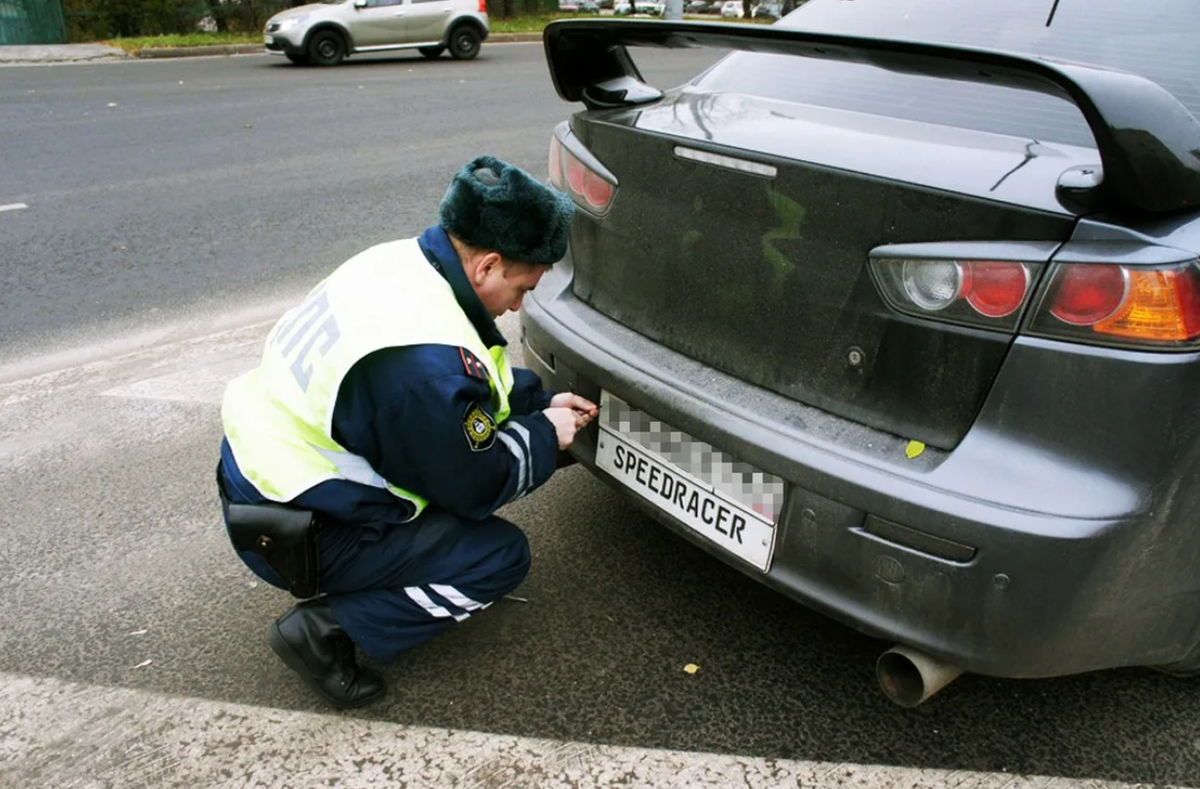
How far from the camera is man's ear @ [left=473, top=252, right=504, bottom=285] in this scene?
219 cm

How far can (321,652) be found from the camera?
2.26 meters

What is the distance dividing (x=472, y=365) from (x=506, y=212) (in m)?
0.32

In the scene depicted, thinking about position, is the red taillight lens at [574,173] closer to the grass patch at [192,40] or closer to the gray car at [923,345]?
the gray car at [923,345]

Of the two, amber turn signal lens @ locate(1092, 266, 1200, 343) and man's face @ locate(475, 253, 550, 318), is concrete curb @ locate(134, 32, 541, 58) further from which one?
amber turn signal lens @ locate(1092, 266, 1200, 343)

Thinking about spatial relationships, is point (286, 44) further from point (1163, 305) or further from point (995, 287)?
point (1163, 305)

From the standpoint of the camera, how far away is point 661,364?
230 centimetres

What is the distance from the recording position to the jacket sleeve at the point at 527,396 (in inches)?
99.3

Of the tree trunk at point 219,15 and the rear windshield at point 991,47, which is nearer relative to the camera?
the rear windshield at point 991,47

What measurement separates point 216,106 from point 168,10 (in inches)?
451

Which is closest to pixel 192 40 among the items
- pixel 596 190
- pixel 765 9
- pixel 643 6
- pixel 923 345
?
pixel 596 190

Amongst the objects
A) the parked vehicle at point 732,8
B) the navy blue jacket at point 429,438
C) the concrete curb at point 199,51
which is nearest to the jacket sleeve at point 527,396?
the navy blue jacket at point 429,438

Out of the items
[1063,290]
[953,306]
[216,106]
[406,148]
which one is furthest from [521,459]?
[216,106]

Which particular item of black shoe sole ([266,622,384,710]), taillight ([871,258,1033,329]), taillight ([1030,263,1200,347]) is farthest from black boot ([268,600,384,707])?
taillight ([1030,263,1200,347])

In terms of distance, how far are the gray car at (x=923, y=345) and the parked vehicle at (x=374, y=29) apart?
14196 mm
